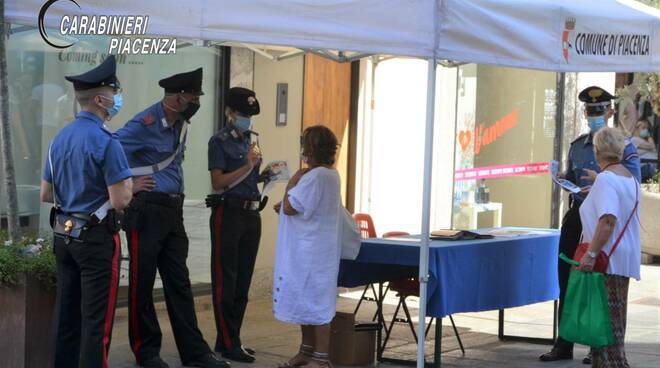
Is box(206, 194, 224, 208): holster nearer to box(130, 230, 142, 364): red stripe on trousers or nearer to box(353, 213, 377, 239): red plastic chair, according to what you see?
box(130, 230, 142, 364): red stripe on trousers

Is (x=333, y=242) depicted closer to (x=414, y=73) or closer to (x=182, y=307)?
(x=182, y=307)

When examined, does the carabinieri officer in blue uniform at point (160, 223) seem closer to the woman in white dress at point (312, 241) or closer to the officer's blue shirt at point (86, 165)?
the woman in white dress at point (312, 241)

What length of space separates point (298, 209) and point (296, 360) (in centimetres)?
105

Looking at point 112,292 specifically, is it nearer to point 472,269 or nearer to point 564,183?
point 472,269

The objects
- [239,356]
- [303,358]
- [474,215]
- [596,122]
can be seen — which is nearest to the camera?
[303,358]

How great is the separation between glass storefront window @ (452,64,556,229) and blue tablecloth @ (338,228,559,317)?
405cm

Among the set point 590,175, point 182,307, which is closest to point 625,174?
point 590,175

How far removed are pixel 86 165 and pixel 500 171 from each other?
802 cm

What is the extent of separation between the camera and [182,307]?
7.68 meters

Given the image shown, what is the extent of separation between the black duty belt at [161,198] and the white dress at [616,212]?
2.62 meters

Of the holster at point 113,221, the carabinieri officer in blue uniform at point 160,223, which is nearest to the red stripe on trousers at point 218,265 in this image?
the carabinieri officer in blue uniform at point 160,223

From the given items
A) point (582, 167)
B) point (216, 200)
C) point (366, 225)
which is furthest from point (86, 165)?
point (582, 167)

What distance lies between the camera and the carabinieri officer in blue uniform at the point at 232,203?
8.00 metres

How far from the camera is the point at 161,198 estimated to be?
7469 millimetres
